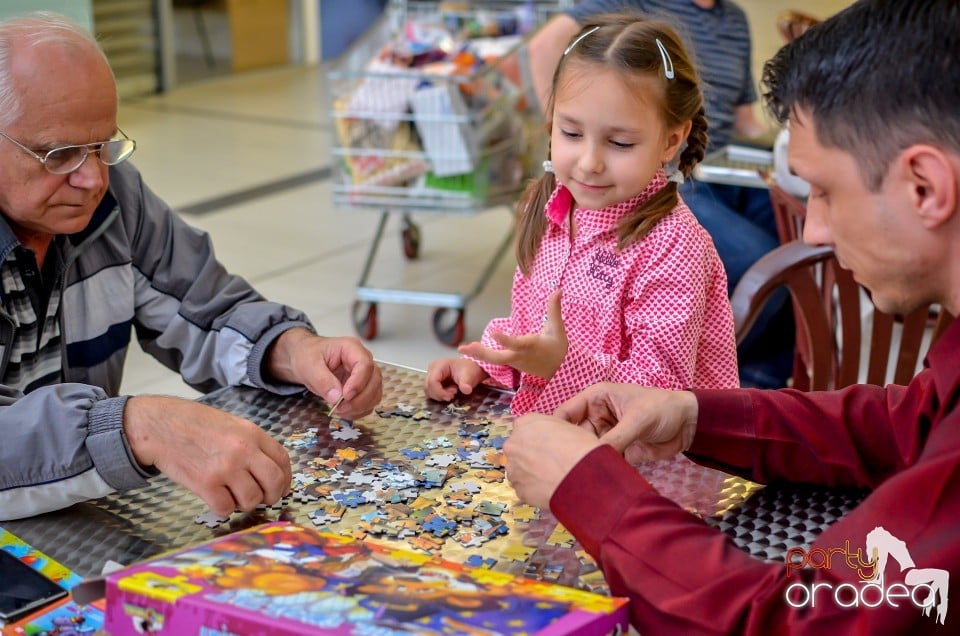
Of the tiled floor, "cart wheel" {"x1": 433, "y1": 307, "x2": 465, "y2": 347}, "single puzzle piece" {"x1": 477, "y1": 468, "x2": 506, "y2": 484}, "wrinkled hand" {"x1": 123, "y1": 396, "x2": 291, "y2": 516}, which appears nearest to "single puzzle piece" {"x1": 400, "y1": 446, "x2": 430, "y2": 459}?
"single puzzle piece" {"x1": 477, "y1": 468, "x2": 506, "y2": 484}

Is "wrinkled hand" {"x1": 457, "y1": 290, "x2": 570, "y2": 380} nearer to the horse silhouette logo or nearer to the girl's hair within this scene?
the girl's hair

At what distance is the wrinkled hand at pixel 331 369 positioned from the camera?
1907 mm

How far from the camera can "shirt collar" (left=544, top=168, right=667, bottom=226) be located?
220 centimetres

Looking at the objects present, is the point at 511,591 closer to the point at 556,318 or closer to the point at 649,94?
the point at 556,318

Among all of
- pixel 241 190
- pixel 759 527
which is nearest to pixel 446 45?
pixel 241 190

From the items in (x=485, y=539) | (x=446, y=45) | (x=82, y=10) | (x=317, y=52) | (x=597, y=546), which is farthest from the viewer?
(x=317, y=52)

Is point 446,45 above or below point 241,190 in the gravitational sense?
above

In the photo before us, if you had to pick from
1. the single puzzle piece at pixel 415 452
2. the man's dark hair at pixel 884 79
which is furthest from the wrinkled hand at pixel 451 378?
the man's dark hair at pixel 884 79

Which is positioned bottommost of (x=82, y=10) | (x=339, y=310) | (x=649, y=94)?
(x=339, y=310)

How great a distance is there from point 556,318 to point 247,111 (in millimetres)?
7580

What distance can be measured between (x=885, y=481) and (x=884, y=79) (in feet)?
1.49

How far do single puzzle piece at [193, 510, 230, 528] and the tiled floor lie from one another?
270cm

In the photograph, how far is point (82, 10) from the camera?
670 cm

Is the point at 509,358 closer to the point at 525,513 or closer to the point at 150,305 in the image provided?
the point at 525,513
